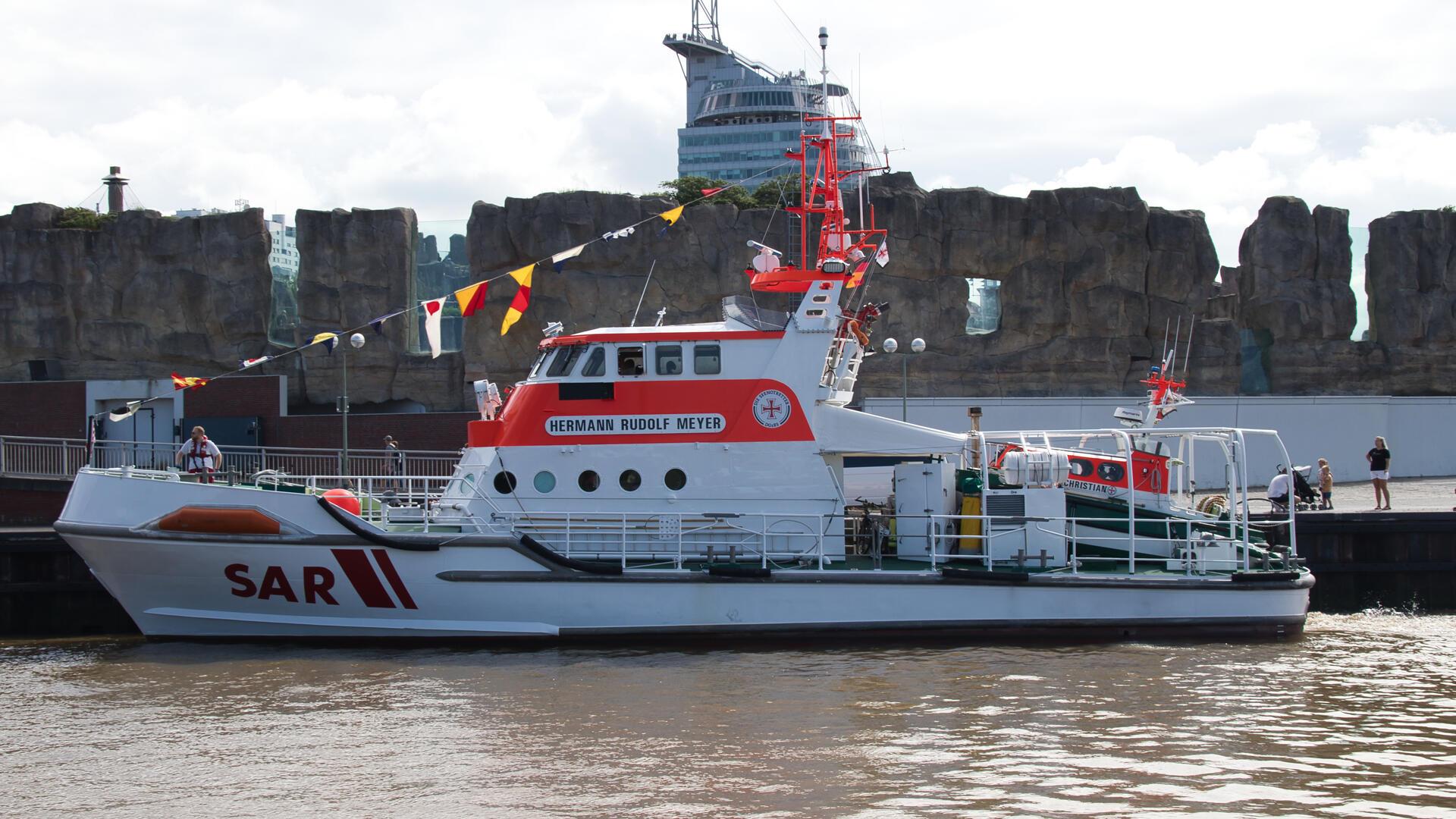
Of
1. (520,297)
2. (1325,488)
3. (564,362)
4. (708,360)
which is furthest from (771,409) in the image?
(1325,488)

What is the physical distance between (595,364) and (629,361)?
34 cm

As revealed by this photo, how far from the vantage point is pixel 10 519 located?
58.8 feet

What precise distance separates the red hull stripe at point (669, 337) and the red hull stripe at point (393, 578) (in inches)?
102

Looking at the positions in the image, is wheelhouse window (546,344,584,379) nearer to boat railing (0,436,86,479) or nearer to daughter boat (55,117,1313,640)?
daughter boat (55,117,1313,640)

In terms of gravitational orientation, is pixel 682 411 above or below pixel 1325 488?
above

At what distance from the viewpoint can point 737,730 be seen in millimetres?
8109

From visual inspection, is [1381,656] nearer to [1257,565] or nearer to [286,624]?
[1257,565]

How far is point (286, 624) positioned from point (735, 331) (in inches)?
204

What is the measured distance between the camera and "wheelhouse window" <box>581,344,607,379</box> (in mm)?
11812

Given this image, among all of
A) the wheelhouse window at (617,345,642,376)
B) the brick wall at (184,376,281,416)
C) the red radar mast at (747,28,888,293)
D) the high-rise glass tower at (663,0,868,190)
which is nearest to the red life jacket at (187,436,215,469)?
the wheelhouse window at (617,345,642,376)

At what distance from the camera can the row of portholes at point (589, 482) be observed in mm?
11789

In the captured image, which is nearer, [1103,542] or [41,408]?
[1103,542]

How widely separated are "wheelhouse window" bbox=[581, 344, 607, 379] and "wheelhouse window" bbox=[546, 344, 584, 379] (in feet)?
0.35

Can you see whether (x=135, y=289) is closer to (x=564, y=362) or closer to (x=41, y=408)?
(x=41, y=408)
